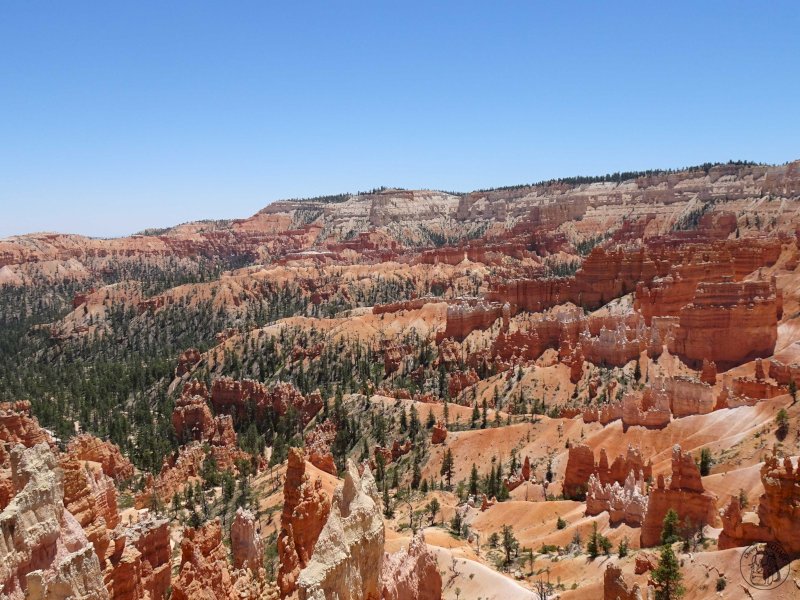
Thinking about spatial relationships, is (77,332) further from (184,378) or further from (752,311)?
(752,311)

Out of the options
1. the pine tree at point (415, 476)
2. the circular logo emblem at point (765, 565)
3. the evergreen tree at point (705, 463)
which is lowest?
the pine tree at point (415, 476)

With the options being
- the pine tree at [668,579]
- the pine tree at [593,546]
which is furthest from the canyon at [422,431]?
the pine tree at [668,579]

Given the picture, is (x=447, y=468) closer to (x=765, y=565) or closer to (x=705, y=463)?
(x=705, y=463)

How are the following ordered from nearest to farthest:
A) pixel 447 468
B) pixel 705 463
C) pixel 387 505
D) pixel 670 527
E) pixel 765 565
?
pixel 765 565, pixel 670 527, pixel 705 463, pixel 387 505, pixel 447 468

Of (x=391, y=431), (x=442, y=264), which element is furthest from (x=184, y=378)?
(x=442, y=264)

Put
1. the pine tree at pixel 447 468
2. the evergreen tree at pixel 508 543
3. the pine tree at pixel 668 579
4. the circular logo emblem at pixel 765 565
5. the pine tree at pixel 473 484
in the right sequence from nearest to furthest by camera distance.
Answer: the circular logo emblem at pixel 765 565, the pine tree at pixel 668 579, the evergreen tree at pixel 508 543, the pine tree at pixel 473 484, the pine tree at pixel 447 468

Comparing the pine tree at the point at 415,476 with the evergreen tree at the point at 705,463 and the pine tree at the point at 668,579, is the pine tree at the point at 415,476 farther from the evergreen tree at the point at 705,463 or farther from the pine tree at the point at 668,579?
the pine tree at the point at 668,579

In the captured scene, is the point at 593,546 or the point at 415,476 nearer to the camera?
the point at 593,546

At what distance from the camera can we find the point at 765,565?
69.8ft

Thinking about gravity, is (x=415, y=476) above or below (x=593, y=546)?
below

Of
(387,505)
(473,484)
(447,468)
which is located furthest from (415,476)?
(387,505)

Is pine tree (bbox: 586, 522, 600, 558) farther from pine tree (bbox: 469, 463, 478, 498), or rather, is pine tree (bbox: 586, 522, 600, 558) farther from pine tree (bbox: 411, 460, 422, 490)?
pine tree (bbox: 411, 460, 422, 490)

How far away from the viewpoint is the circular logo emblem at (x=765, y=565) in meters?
20.5

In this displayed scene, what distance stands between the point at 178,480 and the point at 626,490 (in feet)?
113
